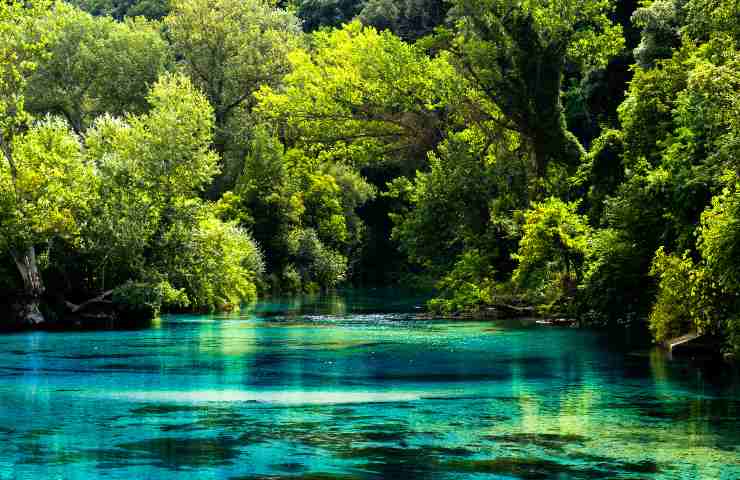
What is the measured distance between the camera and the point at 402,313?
181 ft

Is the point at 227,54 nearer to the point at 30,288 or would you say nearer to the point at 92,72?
the point at 92,72

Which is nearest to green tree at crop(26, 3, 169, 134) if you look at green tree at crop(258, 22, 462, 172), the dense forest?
the dense forest

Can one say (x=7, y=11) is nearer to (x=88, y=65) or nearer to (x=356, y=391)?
(x=356, y=391)

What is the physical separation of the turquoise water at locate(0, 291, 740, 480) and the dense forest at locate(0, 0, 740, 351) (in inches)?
163

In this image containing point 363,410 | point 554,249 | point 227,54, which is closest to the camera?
point 363,410

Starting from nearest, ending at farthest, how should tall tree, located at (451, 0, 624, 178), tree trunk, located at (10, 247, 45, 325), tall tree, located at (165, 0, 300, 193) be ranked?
tree trunk, located at (10, 247, 45, 325) → tall tree, located at (451, 0, 624, 178) → tall tree, located at (165, 0, 300, 193)

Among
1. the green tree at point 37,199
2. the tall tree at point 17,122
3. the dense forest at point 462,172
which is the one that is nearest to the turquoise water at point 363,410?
the dense forest at point 462,172

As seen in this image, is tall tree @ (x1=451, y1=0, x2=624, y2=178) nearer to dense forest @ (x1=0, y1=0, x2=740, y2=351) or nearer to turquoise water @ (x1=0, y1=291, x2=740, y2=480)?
dense forest @ (x1=0, y1=0, x2=740, y2=351)

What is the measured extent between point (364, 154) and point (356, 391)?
36.2m

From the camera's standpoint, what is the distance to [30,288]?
47.1m

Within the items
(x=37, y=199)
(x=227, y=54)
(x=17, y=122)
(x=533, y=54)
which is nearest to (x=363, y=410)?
(x=37, y=199)

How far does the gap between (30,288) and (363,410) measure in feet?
92.9

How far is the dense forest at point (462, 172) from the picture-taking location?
114 ft

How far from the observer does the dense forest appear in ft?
114
